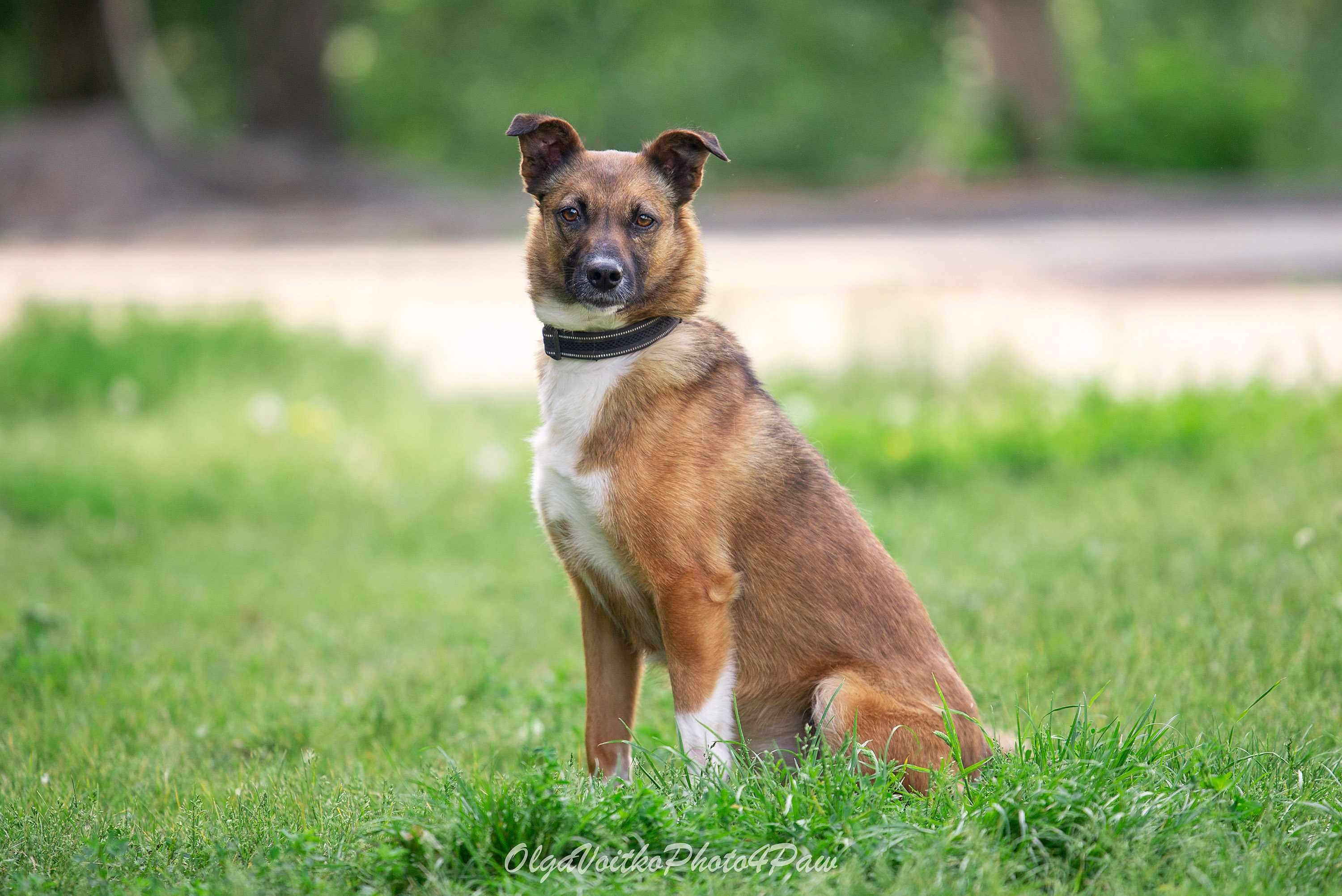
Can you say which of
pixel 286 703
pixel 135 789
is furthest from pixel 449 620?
pixel 135 789

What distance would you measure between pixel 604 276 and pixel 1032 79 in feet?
68.4

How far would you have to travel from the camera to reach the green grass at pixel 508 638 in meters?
2.81

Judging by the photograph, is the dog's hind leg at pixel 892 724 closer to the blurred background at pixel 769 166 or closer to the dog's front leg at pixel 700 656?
the dog's front leg at pixel 700 656

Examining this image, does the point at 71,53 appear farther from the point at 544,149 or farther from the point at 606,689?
the point at 606,689

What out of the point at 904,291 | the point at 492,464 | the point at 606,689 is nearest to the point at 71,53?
the point at 904,291

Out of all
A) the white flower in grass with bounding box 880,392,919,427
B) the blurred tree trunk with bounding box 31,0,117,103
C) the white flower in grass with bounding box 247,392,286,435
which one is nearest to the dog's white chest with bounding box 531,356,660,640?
the white flower in grass with bounding box 880,392,919,427

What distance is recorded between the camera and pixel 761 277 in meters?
13.3

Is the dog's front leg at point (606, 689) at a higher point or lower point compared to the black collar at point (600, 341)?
lower

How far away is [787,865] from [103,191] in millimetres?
17314

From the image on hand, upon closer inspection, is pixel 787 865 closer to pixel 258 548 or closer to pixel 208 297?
pixel 258 548

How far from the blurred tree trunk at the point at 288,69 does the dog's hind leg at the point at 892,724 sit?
59.0ft

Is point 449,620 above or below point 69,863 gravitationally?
below

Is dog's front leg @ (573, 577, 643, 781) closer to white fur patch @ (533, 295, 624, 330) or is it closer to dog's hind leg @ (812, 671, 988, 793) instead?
dog's hind leg @ (812, 671, 988, 793)

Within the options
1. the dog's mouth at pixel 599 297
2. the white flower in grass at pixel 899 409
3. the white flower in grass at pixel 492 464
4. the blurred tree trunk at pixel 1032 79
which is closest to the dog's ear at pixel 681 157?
the dog's mouth at pixel 599 297
